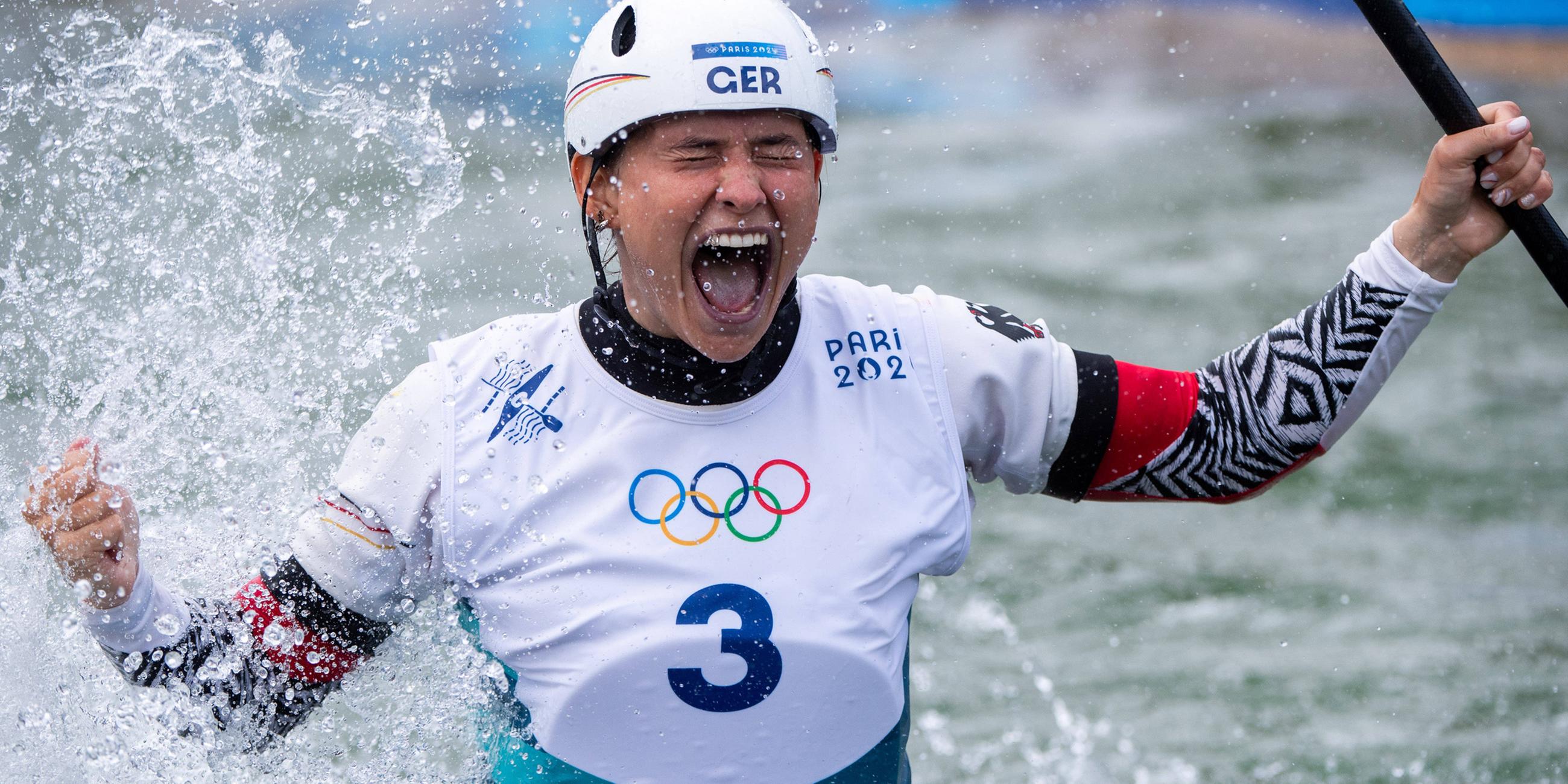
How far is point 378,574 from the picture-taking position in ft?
8.98

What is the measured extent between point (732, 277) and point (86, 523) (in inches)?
47.9

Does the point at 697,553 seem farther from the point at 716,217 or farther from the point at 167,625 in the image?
the point at 167,625

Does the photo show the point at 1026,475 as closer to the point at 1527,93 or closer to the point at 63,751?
the point at 63,751

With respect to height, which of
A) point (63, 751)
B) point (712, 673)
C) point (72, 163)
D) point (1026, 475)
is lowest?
point (72, 163)

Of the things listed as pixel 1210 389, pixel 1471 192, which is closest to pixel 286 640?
pixel 1210 389

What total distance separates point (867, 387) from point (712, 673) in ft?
1.99

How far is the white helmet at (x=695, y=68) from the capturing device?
257 cm

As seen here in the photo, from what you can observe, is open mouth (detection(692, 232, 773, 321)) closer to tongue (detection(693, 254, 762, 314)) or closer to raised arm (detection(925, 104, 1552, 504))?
tongue (detection(693, 254, 762, 314))

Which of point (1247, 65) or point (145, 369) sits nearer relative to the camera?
point (145, 369)

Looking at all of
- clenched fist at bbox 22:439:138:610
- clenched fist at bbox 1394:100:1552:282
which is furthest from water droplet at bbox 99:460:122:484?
clenched fist at bbox 1394:100:1552:282

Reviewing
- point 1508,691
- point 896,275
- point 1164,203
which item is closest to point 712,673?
point 1508,691

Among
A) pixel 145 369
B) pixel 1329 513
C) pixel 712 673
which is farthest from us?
pixel 1329 513

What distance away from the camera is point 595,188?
110 inches

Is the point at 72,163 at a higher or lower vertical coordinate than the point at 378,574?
lower
